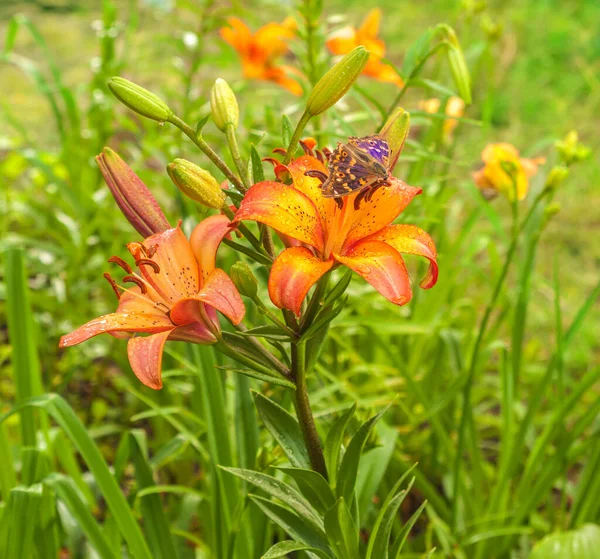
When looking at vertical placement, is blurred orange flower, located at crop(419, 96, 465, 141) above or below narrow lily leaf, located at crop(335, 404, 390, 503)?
above

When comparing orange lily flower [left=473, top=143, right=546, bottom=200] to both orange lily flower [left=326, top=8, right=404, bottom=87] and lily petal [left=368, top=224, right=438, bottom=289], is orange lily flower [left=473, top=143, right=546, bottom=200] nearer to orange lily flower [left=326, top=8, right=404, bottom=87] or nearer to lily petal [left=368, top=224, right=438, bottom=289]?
orange lily flower [left=326, top=8, right=404, bottom=87]

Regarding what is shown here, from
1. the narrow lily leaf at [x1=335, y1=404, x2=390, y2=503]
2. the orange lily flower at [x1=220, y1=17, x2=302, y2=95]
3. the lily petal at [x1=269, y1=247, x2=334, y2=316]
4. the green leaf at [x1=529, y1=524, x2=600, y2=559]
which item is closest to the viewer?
the lily petal at [x1=269, y1=247, x2=334, y2=316]

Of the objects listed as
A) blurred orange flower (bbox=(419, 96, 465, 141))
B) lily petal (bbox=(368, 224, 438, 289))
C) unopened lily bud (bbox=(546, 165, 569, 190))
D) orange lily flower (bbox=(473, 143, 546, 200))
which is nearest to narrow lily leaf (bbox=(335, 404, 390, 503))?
lily petal (bbox=(368, 224, 438, 289))

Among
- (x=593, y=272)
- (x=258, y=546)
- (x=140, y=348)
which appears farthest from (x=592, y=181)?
(x=140, y=348)

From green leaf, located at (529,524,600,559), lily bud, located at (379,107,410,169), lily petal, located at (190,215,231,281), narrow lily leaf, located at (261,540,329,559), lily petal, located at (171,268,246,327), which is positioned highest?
lily bud, located at (379,107,410,169)

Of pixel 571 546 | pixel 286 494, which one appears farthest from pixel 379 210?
pixel 571 546

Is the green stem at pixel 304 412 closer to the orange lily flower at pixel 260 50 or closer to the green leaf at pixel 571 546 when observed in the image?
the green leaf at pixel 571 546

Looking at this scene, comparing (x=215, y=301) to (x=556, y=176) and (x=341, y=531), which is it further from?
(x=556, y=176)
